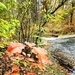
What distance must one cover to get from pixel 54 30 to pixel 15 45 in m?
21.7

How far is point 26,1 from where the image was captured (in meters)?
4.41

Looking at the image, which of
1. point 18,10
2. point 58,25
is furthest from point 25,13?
point 58,25

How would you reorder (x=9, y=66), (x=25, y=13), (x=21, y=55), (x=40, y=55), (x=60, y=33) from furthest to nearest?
1. (x=60, y=33)
2. (x=25, y=13)
3. (x=9, y=66)
4. (x=21, y=55)
5. (x=40, y=55)

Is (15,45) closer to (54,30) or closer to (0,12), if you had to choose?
(0,12)

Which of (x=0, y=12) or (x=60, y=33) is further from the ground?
(x=0, y=12)

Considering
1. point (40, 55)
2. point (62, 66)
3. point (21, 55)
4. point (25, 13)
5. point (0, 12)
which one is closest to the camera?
point (40, 55)

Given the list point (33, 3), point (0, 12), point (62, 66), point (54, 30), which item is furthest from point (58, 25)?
point (0, 12)

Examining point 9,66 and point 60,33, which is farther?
point 60,33

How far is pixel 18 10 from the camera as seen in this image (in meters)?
4.44

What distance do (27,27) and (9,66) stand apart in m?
2.61

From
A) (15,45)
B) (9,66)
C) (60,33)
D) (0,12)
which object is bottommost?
(60,33)

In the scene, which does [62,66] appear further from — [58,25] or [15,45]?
[58,25]

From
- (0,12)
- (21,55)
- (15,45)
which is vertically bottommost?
(21,55)

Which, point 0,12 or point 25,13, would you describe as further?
point 25,13
